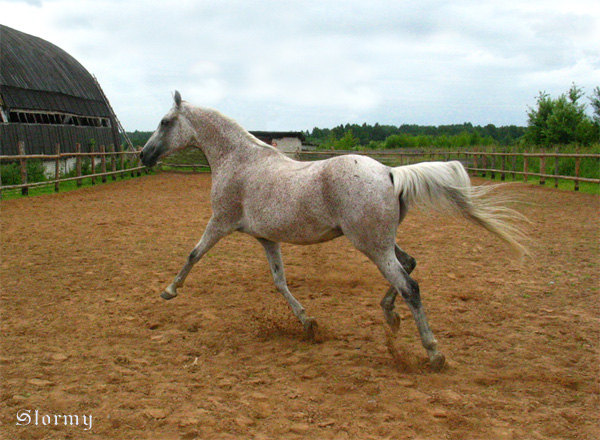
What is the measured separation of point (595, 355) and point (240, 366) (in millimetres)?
2556

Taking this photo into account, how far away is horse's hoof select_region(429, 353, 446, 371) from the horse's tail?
1017 mm

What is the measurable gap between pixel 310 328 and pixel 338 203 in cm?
116

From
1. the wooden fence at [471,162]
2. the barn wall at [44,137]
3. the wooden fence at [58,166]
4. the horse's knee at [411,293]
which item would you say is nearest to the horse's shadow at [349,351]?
the horse's knee at [411,293]

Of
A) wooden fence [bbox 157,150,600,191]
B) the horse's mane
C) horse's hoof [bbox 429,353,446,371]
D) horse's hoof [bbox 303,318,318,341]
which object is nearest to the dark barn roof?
wooden fence [bbox 157,150,600,191]

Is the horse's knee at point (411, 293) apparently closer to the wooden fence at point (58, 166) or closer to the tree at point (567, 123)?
the wooden fence at point (58, 166)

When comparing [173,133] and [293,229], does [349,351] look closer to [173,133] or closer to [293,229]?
[293,229]

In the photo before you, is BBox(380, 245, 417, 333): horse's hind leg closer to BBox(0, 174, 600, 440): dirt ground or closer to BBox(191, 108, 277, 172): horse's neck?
BBox(0, 174, 600, 440): dirt ground

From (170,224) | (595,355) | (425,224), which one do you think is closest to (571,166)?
(425,224)

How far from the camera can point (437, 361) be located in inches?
127

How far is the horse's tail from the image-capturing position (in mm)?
3369

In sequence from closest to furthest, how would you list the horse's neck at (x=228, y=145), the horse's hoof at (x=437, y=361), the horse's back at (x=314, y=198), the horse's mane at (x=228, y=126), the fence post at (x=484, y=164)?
the horse's hoof at (x=437, y=361) → the horse's back at (x=314, y=198) → the horse's neck at (x=228, y=145) → the horse's mane at (x=228, y=126) → the fence post at (x=484, y=164)

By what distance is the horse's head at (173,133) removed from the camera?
14.9ft

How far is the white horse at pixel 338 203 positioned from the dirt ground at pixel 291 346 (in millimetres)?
386

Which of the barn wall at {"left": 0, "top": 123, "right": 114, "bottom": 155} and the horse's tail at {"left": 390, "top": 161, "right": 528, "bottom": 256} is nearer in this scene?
the horse's tail at {"left": 390, "top": 161, "right": 528, "bottom": 256}
